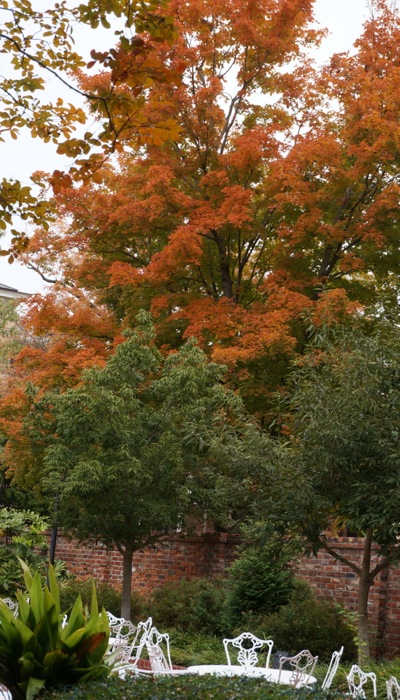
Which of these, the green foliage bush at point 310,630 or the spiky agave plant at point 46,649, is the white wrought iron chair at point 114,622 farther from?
the spiky agave plant at point 46,649

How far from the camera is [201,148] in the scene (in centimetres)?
2130

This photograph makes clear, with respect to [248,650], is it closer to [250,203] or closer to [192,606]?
[192,606]

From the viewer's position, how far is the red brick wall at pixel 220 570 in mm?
15844

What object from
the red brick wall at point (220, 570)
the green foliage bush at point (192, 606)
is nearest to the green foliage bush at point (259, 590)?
the green foliage bush at point (192, 606)

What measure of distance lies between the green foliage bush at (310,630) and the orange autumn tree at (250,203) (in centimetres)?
467

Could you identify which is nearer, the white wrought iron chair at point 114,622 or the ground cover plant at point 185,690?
the ground cover plant at point 185,690

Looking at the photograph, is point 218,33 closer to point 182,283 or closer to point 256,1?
point 256,1

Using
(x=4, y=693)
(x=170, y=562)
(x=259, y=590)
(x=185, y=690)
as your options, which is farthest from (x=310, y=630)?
(x=185, y=690)

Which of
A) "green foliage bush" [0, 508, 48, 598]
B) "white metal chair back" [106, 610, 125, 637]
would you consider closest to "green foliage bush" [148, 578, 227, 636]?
"green foliage bush" [0, 508, 48, 598]

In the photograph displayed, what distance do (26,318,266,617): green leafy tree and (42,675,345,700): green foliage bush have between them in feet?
30.0

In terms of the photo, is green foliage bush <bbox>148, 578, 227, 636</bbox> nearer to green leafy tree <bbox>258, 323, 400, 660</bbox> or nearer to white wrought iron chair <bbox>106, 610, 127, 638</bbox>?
white wrought iron chair <bbox>106, 610, 127, 638</bbox>

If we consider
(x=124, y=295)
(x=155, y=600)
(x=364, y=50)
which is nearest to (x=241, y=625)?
(x=155, y=600)

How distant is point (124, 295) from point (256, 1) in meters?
6.78

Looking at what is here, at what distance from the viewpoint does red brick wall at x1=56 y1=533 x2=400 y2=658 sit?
15.8 m
